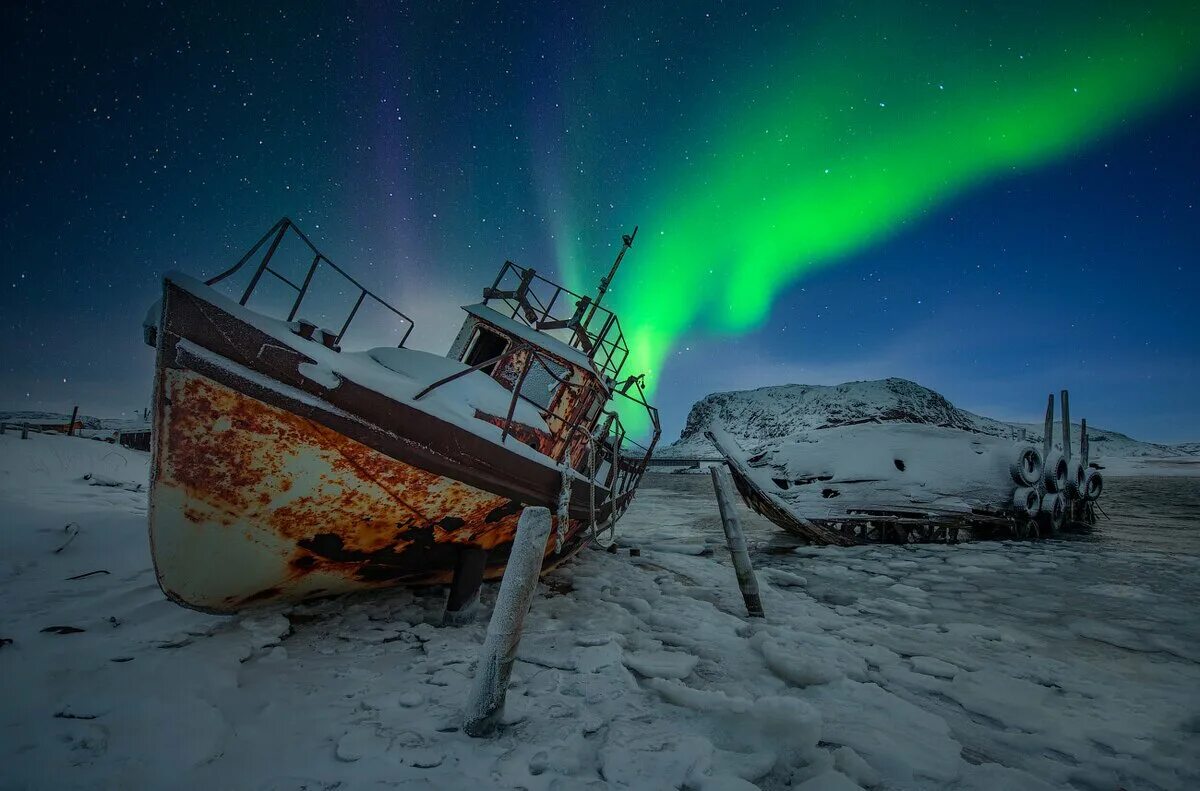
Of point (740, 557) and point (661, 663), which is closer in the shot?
point (661, 663)

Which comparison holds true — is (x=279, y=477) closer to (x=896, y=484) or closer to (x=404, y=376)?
(x=404, y=376)

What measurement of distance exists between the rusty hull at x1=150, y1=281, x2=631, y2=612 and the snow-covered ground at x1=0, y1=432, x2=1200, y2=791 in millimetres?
537

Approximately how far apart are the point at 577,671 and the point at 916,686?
7.78ft

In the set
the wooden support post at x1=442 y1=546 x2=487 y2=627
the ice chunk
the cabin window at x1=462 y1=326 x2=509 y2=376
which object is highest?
the cabin window at x1=462 y1=326 x2=509 y2=376

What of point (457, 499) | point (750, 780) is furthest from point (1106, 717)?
point (457, 499)

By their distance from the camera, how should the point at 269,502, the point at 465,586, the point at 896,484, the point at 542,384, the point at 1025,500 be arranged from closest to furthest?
the point at 269,502
the point at 465,586
the point at 542,384
the point at 896,484
the point at 1025,500

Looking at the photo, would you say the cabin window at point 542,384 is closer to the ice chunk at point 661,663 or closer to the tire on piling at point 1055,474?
the ice chunk at point 661,663

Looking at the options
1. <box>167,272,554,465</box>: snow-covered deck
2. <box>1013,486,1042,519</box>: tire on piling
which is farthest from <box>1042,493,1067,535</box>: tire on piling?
<box>167,272,554,465</box>: snow-covered deck

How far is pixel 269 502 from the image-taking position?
3047 mm

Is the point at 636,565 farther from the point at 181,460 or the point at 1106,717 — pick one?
the point at 181,460

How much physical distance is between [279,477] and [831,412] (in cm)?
15271

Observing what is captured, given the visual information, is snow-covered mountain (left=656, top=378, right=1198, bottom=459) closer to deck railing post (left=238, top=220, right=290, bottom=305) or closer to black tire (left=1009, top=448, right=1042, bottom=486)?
black tire (left=1009, top=448, right=1042, bottom=486)

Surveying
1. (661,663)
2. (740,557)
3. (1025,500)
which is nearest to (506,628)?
(661,663)

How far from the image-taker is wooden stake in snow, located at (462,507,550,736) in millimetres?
2371
